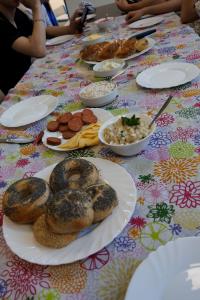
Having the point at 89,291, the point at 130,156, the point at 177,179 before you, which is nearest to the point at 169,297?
the point at 89,291

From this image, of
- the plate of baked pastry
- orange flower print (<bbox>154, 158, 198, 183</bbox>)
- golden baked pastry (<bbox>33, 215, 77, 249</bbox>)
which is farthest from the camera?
the plate of baked pastry

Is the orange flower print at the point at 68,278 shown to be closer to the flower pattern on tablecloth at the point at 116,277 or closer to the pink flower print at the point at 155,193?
the flower pattern on tablecloth at the point at 116,277

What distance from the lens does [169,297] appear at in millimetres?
441

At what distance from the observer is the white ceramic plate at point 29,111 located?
107cm

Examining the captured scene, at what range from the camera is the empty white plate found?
5.66ft

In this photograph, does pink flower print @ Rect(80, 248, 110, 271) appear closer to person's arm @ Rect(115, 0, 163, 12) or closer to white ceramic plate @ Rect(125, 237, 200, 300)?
white ceramic plate @ Rect(125, 237, 200, 300)

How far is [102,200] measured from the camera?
0.58 m

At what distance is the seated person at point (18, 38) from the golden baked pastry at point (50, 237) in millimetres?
1411

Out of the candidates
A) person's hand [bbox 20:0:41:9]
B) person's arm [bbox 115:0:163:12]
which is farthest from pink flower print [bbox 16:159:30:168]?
person's arm [bbox 115:0:163:12]

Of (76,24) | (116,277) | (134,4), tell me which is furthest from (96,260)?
(134,4)

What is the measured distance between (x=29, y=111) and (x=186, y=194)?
28.7 inches

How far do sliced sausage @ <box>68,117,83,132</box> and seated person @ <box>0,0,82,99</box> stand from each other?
0.98m

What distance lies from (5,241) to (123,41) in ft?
3.76

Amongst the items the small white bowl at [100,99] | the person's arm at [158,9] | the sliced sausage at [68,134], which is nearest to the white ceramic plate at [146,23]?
the person's arm at [158,9]
